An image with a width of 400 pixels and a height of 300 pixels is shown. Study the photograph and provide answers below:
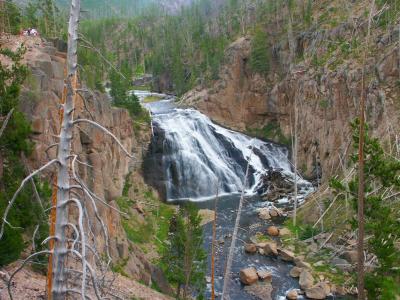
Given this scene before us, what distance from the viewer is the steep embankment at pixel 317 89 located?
38.1m

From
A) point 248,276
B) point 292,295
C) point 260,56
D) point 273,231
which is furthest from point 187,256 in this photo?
point 260,56

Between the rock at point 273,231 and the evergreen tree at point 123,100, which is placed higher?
the evergreen tree at point 123,100

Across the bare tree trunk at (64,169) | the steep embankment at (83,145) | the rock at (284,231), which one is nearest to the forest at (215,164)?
the bare tree trunk at (64,169)

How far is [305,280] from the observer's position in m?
24.2

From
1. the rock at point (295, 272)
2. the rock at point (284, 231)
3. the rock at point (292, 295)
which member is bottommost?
the rock at point (292, 295)

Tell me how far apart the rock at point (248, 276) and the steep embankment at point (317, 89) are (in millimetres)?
13018

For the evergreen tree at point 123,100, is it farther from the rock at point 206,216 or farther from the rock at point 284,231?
the rock at point 284,231

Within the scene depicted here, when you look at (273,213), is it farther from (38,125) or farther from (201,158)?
(38,125)

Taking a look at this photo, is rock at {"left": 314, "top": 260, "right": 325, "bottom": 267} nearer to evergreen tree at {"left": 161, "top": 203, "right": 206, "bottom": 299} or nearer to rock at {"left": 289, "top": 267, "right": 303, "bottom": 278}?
rock at {"left": 289, "top": 267, "right": 303, "bottom": 278}

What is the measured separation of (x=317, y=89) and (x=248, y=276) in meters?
28.0

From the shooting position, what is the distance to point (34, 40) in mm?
24906

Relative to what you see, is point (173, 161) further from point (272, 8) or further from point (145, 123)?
point (272, 8)

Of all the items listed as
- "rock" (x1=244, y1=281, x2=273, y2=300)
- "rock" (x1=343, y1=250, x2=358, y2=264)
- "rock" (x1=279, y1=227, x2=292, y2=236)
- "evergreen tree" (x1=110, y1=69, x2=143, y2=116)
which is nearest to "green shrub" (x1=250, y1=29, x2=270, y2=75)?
"evergreen tree" (x1=110, y1=69, x2=143, y2=116)

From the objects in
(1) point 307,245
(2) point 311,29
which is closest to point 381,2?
(2) point 311,29
